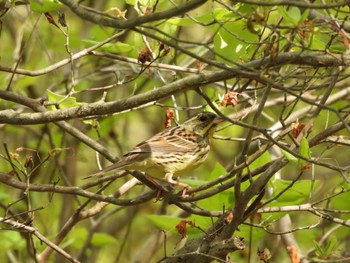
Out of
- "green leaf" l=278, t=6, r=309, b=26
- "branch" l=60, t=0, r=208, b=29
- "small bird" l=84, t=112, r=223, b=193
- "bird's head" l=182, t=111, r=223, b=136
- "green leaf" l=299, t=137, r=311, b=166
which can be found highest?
"green leaf" l=278, t=6, r=309, b=26

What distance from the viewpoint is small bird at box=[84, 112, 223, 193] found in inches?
230

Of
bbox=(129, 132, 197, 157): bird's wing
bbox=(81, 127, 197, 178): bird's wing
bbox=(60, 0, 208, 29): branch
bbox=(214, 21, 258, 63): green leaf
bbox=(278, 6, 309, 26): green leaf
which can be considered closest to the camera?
bbox=(60, 0, 208, 29): branch

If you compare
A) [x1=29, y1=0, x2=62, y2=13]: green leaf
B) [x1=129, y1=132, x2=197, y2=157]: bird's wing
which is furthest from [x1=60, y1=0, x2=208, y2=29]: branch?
[x1=129, y1=132, x2=197, y2=157]: bird's wing

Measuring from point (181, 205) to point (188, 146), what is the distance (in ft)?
4.42

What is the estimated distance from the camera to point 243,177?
486 centimetres

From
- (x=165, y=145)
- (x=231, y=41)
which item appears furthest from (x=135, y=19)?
(x=165, y=145)

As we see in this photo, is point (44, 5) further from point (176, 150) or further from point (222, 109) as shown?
point (176, 150)

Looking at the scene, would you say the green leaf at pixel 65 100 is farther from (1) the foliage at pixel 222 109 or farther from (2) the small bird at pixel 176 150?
(2) the small bird at pixel 176 150

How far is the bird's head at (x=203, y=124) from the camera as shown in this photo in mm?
6418

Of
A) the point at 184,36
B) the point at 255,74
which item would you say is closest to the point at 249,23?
the point at 255,74

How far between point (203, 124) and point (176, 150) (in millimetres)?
409

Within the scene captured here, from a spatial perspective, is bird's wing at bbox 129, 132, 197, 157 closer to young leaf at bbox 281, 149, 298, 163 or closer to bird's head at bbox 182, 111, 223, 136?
bird's head at bbox 182, 111, 223, 136

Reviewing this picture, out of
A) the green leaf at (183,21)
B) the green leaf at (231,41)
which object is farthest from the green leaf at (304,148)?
Result: the green leaf at (183,21)

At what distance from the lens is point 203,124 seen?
6465 mm
